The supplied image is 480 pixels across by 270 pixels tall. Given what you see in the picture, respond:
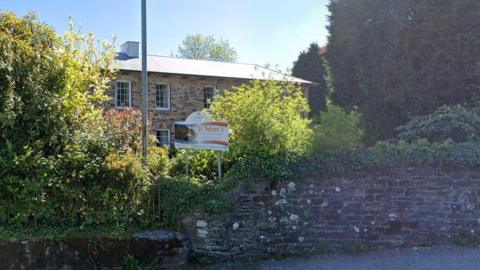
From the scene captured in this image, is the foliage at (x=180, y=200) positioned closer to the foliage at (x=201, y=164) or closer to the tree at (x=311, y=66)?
the foliage at (x=201, y=164)

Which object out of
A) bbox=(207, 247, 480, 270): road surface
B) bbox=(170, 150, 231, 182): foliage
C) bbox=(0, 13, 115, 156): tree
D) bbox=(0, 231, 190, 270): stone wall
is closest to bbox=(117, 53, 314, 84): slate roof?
bbox=(170, 150, 231, 182): foliage

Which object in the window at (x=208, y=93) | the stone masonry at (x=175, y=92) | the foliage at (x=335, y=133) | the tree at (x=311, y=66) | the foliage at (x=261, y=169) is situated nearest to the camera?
the foliage at (x=261, y=169)

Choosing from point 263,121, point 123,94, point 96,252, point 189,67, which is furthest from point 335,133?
point 189,67

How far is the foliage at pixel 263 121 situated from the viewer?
276 inches

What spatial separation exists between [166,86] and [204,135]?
1538cm

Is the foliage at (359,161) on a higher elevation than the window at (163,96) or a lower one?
lower

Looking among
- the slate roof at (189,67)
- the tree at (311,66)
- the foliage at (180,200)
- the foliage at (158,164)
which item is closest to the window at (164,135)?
the slate roof at (189,67)

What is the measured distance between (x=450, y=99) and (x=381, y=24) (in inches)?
133

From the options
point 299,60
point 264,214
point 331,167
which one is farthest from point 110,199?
point 299,60

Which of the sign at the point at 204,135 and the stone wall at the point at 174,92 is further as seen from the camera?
the stone wall at the point at 174,92

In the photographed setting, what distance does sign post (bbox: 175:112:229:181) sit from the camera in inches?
269

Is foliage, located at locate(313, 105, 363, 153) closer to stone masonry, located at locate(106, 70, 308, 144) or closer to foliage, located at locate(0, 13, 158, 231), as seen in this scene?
foliage, located at locate(0, 13, 158, 231)

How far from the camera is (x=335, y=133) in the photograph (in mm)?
7184

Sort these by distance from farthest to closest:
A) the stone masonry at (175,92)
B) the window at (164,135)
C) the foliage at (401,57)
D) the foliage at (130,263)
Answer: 1. the window at (164,135)
2. the stone masonry at (175,92)
3. the foliage at (401,57)
4. the foliage at (130,263)
